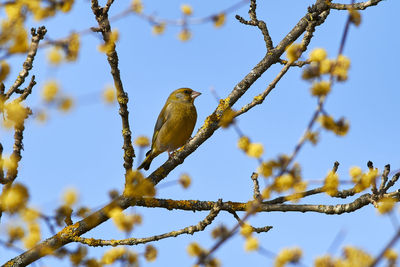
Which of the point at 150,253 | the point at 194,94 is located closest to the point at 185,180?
the point at 150,253

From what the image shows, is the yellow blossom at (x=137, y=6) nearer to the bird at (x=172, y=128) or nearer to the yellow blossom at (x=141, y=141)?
the yellow blossom at (x=141, y=141)

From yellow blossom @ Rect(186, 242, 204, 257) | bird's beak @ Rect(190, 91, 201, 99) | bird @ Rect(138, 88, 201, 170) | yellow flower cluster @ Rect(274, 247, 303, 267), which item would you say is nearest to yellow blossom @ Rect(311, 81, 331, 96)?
yellow flower cluster @ Rect(274, 247, 303, 267)

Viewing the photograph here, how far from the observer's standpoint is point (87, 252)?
3.49m

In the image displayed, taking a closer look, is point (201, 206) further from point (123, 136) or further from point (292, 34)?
point (292, 34)

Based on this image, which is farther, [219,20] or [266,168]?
[219,20]

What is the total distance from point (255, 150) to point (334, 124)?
17.7 inches

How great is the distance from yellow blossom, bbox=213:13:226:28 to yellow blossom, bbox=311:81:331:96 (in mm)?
2603

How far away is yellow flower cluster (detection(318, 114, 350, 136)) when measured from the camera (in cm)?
258

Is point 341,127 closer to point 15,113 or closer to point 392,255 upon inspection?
point 392,255

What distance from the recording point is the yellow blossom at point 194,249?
2.66m

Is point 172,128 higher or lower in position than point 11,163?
higher

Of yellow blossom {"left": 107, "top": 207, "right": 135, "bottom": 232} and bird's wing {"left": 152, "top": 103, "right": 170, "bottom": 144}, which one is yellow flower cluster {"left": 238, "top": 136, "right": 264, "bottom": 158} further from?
bird's wing {"left": 152, "top": 103, "right": 170, "bottom": 144}

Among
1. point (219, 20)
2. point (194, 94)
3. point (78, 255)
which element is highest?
point (194, 94)

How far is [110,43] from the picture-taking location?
4227 millimetres
